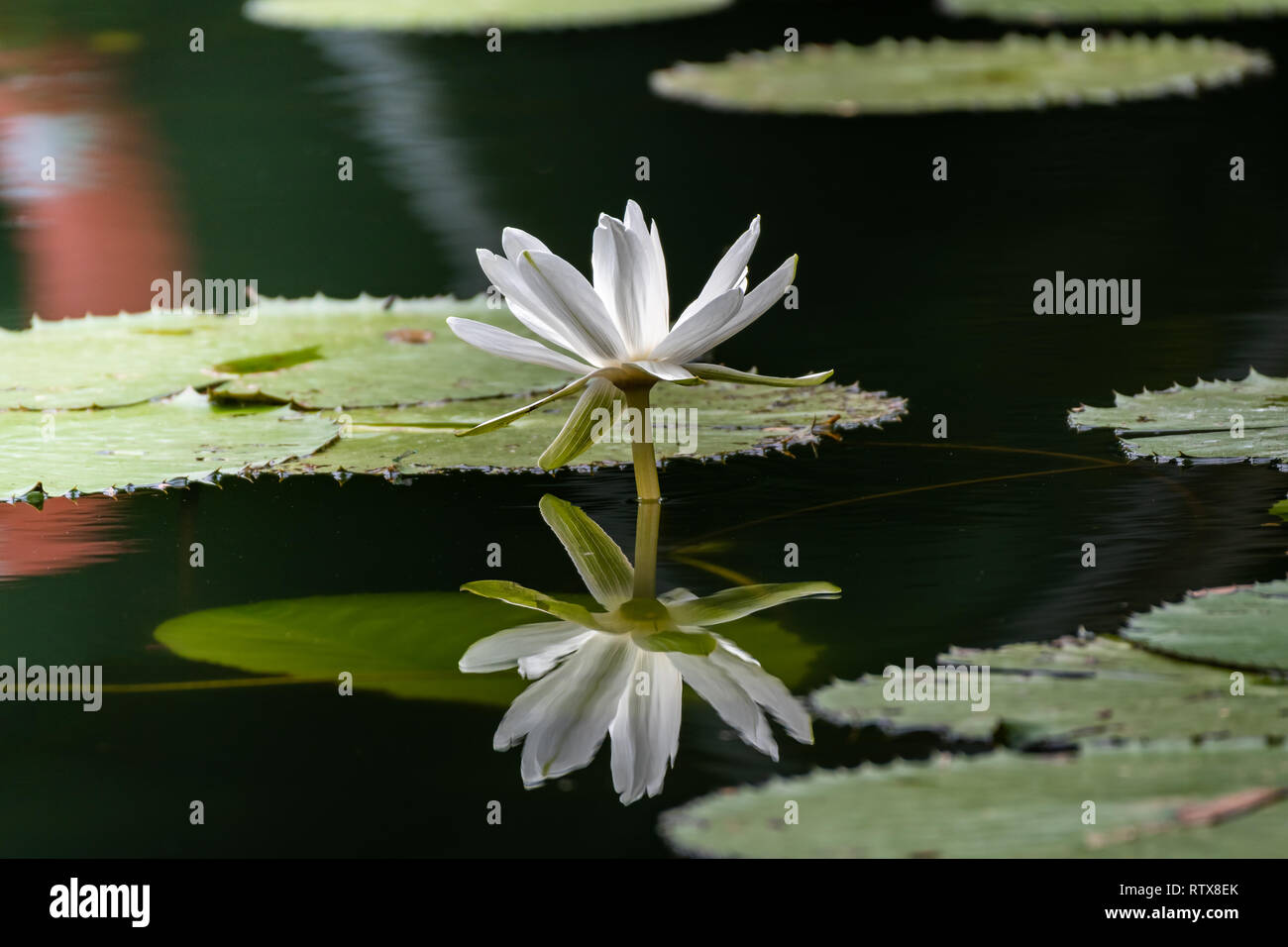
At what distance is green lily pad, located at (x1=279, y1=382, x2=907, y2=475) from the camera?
2004mm

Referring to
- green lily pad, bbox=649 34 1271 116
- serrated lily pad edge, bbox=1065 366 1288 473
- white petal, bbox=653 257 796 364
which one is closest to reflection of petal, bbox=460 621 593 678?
white petal, bbox=653 257 796 364

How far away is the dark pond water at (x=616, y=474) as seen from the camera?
1.20m

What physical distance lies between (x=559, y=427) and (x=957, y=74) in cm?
406

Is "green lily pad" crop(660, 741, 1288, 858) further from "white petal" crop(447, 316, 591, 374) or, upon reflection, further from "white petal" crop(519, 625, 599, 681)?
"white petal" crop(447, 316, 591, 374)

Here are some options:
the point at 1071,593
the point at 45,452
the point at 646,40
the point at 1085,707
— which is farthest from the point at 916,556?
the point at 646,40

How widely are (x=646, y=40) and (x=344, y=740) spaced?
613 centimetres

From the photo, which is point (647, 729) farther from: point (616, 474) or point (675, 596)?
point (616, 474)

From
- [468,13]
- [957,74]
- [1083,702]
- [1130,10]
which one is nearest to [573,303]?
[1083,702]

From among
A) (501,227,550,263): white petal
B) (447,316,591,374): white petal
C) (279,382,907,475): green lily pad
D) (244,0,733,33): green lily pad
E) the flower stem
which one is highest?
(244,0,733,33): green lily pad

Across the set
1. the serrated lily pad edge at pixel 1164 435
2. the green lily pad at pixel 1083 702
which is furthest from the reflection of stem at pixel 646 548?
the serrated lily pad edge at pixel 1164 435

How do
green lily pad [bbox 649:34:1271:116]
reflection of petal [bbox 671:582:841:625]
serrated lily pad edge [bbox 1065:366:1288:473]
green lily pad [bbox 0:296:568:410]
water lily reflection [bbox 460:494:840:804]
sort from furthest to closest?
green lily pad [bbox 649:34:1271:116] < green lily pad [bbox 0:296:568:410] < serrated lily pad edge [bbox 1065:366:1288:473] < reflection of petal [bbox 671:582:841:625] < water lily reflection [bbox 460:494:840:804]

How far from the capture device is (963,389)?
2.31 metres

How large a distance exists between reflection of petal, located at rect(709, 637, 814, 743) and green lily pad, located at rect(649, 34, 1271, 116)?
4146 millimetres

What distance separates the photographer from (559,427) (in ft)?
7.11
